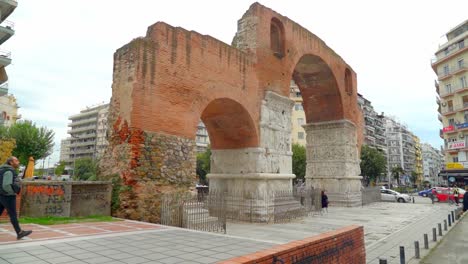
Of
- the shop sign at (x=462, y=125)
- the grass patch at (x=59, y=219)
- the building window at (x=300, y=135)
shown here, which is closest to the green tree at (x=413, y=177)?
the building window at (x=300, y=135)

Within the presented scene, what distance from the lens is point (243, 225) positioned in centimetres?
1116

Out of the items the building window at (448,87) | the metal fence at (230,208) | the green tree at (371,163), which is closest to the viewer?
the metal fence at (230,208)

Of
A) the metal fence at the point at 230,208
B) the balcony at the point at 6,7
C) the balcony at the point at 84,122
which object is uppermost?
the balcony at the point at 84,122

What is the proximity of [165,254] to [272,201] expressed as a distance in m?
8.14

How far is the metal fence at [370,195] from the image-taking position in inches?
834

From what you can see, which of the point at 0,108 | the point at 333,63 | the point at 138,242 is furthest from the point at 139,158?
the point at 0,108

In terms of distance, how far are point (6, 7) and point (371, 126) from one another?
194ft

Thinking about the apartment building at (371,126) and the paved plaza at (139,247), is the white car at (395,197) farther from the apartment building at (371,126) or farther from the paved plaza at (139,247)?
the apartment building at (371,126)

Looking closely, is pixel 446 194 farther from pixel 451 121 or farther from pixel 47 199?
pixel 47 199

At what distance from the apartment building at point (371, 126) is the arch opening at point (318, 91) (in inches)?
1624

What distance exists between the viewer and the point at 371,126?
6328 cm

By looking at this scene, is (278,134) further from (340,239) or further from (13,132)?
(13,132)

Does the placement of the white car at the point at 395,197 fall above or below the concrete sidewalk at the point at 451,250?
above

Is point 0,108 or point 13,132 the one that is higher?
point 0,108
